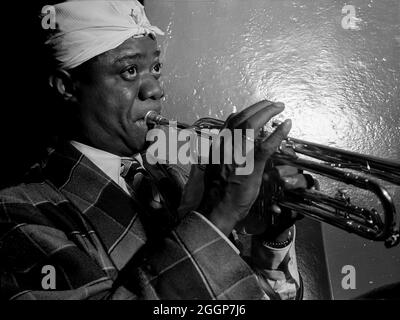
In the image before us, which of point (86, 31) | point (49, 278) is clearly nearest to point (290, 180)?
point (49, 278)

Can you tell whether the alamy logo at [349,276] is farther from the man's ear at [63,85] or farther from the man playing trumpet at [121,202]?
the man's ear at [63,85]

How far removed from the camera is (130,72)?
2021 mm

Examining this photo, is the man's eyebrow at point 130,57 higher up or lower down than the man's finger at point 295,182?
higher up

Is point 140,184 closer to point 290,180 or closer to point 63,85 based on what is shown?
point 63,85

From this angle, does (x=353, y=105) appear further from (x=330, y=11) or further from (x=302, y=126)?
(x=330, y=11)

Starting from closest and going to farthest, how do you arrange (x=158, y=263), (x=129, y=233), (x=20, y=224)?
(x=158, y=263) → (x=20, y=224) → (x=129, y=233)

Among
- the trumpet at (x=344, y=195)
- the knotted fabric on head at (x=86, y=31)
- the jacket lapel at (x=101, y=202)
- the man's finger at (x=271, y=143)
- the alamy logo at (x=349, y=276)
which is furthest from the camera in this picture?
the alamy logo at (x=349, y=276)

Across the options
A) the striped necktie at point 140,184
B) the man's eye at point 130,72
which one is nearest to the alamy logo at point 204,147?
the striped necktie at point 140,184

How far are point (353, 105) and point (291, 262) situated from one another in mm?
1146

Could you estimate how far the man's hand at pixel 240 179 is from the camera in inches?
55.3

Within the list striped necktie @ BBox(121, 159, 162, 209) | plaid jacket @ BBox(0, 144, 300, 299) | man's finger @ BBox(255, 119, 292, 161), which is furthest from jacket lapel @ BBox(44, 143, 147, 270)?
man's finger @ BBox(255, 119, 292, 161)

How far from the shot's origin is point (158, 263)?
1424mm

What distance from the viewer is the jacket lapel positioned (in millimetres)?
1774

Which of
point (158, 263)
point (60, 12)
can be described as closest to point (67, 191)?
point (158, 263)
